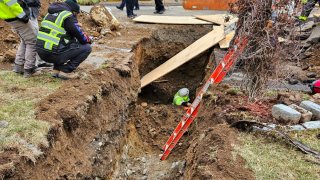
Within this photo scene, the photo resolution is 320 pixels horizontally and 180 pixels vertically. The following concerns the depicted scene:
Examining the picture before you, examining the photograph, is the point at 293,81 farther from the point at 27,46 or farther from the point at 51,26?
the point at 27,46

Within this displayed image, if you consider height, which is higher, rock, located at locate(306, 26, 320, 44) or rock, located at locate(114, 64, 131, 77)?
rock, located at locate(306, 26, 320, 44)

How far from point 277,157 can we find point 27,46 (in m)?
4.51

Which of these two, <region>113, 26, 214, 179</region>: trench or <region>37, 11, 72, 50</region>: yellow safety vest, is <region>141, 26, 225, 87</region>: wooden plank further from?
<region>37, 11, 72, 50</region>: yellow safety vest

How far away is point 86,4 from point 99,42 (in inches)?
259

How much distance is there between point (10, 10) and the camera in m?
5.60

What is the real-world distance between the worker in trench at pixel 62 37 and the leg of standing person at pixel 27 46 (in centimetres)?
40

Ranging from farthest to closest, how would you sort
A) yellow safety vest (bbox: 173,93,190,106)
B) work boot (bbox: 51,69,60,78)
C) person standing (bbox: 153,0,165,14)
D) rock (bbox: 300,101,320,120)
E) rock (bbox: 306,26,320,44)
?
person standing (bbox: 153,0,165,14)
rock (bbox: 306,26,320,44)
yellow safety vest (bbox: 173,93,190,106)
work boot (bbox: 51,69,60,78)
rock (bbox: 300,101,320,120)

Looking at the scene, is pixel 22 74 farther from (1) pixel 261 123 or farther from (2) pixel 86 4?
(2) pixel 86 4

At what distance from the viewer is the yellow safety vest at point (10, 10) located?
18.1 feet

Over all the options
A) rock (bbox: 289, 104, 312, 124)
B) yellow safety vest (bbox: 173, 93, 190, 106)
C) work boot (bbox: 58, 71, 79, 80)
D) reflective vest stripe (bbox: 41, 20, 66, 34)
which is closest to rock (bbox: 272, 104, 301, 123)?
rock (bbox: 289, 104, 312, 124)

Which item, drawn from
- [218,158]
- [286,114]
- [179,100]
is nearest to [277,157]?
[218,158]

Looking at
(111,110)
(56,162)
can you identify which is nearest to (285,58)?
(111,110)

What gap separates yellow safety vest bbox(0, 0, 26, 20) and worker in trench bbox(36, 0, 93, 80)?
1.27 feet

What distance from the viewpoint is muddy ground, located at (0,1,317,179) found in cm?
408
